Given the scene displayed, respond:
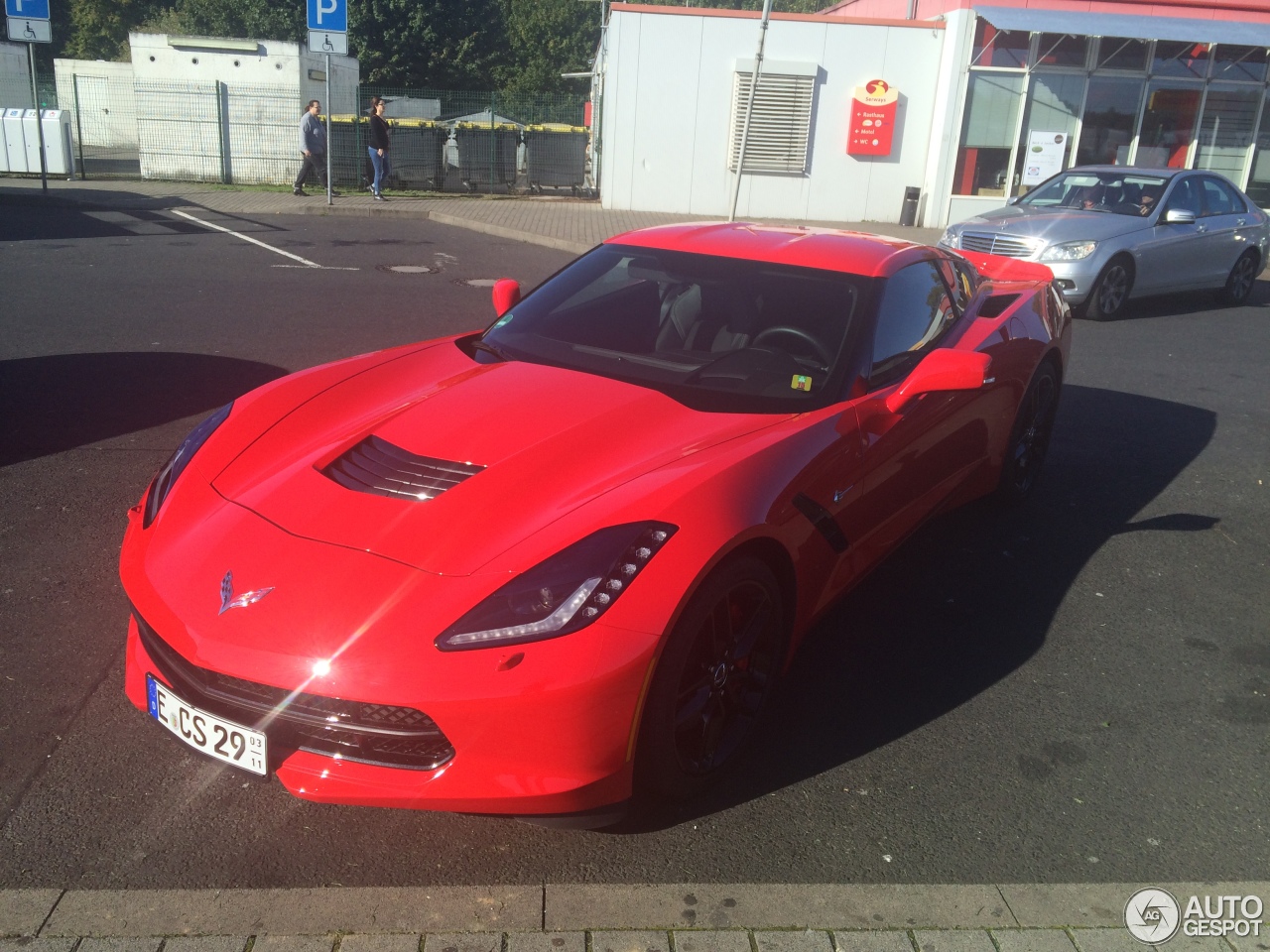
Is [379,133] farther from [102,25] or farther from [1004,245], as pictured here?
[102,25]

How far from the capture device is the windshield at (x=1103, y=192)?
11.8 metres

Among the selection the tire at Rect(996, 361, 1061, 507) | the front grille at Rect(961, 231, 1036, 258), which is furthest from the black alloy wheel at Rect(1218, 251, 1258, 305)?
the tire at Rect(996, 361, 1061, 507)

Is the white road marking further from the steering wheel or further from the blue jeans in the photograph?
the steering wheel

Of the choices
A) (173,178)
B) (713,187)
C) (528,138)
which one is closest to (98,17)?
(173,178)

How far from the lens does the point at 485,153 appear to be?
22203 millimetres

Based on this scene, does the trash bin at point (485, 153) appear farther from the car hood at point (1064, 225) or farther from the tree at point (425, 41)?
the tree at point (425, 41)

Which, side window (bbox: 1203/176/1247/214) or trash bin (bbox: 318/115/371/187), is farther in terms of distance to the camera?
trash bin (bbox: 318/115/371/187)

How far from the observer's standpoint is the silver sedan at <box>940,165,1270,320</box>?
1109 cm

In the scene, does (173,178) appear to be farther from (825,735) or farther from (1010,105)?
(825,735)

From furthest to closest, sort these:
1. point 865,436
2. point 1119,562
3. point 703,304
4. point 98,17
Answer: point 98,17, point 1119,562, point 703,304, point 865,436

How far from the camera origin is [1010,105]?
751 inches

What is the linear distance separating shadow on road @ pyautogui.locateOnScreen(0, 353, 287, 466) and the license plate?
328 cm

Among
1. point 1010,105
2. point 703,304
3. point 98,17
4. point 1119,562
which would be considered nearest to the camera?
point 703,304

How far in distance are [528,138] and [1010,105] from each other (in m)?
9.40
